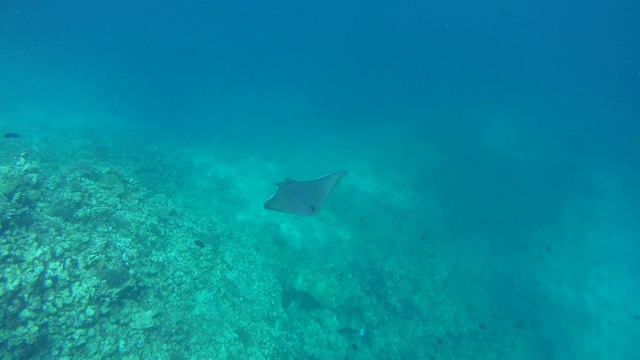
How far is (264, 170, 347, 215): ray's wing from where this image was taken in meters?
7.32

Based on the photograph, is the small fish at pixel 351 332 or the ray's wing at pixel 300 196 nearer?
the ray's wing at pixel 300 196

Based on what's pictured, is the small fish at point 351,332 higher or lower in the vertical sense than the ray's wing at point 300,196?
lower

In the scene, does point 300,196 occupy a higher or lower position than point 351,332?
higher

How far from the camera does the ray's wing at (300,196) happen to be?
24.0 feet

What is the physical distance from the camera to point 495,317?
1229cm

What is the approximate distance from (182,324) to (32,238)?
13.5 ft

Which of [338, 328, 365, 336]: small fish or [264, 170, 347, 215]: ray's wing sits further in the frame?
[338, 328, 365, 336]: small fish

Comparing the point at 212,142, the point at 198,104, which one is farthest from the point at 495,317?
the point at 198,104

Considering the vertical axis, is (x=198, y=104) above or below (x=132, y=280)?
above

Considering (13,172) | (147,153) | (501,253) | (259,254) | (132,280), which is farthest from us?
(147,153)

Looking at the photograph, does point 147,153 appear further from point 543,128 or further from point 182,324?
point 543,128

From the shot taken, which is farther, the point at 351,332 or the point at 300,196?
the point at 351,332

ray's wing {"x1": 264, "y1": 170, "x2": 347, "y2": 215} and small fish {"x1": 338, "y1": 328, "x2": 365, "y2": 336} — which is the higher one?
ray's wing {"x1": 264, "y1": 170, "x2": 347, "y2": 215}

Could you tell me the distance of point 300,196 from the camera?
7680mm
